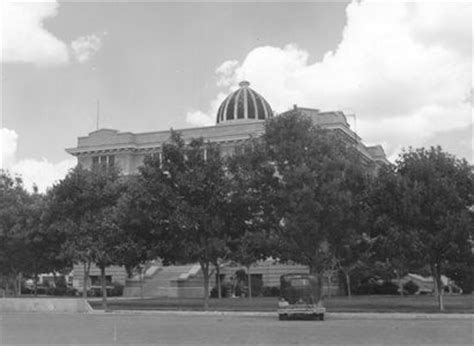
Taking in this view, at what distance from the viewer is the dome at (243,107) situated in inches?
3155

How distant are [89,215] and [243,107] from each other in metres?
41.1

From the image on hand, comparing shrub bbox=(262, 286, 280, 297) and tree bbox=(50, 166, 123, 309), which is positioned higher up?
tree bbox=(50, 166, 123, 309)

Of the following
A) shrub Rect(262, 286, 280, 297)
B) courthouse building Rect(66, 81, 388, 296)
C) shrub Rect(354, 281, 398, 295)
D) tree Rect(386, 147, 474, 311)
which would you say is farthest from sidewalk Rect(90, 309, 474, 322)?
shrub Rect(354, 281, 398, 295)

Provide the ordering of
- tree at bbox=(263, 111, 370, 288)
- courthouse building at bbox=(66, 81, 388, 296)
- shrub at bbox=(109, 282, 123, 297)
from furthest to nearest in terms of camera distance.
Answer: shrub at bbox=(109, 282, 123, 297), courthouse building at bbox=(66, 81, 388, 296), tree at bbox=(263, 111, 370, 288)

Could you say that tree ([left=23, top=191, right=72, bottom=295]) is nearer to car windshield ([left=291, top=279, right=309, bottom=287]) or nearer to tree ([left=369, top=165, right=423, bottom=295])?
car windshield ([left=291, top=279, right=309, bottom=287])

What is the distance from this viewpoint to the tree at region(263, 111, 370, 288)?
34.4m

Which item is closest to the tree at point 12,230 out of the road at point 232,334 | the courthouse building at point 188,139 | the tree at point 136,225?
the courthouse building at point 188,139

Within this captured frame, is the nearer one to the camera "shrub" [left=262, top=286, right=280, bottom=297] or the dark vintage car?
the dark vintage car

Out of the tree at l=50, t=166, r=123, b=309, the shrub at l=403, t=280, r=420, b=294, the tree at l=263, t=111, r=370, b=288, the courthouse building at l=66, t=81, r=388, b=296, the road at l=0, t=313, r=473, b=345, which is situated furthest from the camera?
A: the courthouse building at l=66, t=81, r=388, b=296

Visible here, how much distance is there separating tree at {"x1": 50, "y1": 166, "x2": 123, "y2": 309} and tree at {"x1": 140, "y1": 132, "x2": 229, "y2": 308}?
11.3 ft

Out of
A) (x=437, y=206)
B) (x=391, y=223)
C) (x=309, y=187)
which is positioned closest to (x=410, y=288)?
(x=391, y=223)

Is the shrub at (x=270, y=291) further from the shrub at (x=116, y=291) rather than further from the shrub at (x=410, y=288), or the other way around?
the shrub at (x=116, y=291)

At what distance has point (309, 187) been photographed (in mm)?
34219

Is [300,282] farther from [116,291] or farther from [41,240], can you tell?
[116,291]
